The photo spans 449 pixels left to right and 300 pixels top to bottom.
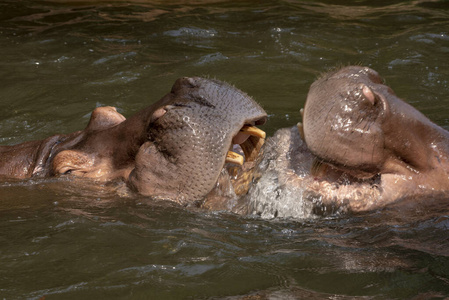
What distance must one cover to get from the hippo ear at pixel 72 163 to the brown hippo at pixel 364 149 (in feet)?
4.34

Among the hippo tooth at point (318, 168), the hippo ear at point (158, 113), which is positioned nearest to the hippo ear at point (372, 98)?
the hippo tooth at point (318, 168)

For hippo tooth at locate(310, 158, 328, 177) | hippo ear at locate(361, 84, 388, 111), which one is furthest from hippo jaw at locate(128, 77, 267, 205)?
hippo ear at locate(361, 84, 388, 111)

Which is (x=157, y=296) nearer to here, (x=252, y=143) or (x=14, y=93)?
(x=252, y=143)

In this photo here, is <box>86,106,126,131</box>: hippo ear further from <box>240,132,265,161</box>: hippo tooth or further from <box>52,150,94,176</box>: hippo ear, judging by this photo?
<box>240,132,265,161</box>: hippo tooth

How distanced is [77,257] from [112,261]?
7.7 inches

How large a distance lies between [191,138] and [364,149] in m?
0.87

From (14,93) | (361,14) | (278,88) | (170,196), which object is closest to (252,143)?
(170,196)

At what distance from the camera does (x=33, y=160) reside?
463 cm

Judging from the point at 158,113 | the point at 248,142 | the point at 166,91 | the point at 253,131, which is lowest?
the point at 166,91

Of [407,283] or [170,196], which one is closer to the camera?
[407,283]

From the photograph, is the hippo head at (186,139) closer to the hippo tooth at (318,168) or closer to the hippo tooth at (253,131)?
the hippo tooth at (253,131)

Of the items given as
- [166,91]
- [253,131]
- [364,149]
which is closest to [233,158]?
[253,131]

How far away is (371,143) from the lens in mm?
3268

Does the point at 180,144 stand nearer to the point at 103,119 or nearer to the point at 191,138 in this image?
the point at 191,138
